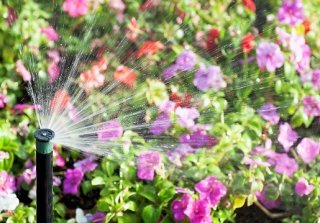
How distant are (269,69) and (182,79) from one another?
0.90ft

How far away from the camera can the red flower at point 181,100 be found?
2.31 meters

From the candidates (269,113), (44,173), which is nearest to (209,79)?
(269,113)

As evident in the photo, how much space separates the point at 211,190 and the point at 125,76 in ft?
1.73

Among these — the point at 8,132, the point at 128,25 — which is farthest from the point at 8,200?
the point at 128,25

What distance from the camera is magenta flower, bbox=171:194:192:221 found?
1.98 m

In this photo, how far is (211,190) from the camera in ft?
6.63

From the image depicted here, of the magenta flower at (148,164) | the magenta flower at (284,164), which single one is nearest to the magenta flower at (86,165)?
the magenta flower at (148,164)

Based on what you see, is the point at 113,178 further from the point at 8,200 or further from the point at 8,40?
the point at 8,40

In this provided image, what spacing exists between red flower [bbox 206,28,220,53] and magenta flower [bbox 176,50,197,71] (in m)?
0.16

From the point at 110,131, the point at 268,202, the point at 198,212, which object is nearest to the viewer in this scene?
the point at 198,212

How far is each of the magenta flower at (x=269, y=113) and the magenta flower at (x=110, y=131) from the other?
462 mm

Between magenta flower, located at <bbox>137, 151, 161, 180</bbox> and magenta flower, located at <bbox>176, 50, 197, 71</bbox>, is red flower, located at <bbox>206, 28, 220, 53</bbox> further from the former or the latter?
magenta flower, located at <bbox>137, 151, 161, 180</bbox>

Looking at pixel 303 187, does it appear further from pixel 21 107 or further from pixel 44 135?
pixel 44 135

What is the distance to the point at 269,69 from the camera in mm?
2434
